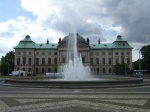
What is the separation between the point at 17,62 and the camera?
401 feet

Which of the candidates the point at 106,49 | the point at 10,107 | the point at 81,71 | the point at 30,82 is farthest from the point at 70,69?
the point at 106,49

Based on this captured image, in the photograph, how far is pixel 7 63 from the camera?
382ft

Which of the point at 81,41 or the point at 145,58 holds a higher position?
the point at 81,41

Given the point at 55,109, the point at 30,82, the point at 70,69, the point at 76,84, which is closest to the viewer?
the point at 55,109

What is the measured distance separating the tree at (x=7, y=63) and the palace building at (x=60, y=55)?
15.0 feet

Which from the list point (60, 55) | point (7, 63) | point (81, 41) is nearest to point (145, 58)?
point (81, 41)

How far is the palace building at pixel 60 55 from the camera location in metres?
120

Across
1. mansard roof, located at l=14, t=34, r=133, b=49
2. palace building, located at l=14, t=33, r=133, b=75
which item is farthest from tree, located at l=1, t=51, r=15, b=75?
mansard roof, located at l=14, t=34, r=133, b=49

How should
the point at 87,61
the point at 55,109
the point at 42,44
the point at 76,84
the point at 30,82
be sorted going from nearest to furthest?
the point at 55,109, the point at 76,84, the point at 30,82, the point at 87,61, the point at 42,44

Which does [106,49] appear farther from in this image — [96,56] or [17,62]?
[17,62]

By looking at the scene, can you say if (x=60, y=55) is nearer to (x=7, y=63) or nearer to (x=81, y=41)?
(x=81, y=41)

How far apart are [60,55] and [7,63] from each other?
82.8ft

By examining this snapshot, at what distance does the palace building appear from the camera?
12025 centimetres

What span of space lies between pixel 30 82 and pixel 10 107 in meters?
14.4
